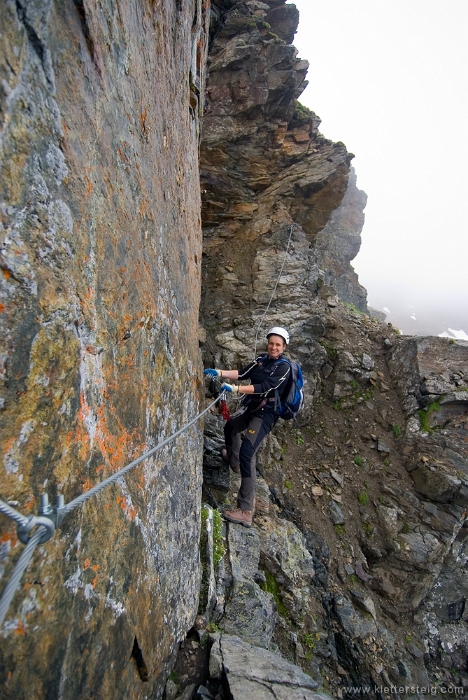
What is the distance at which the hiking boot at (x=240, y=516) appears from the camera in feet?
18.2

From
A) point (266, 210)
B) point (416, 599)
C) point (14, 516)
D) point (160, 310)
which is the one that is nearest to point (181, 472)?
point (160, 310)

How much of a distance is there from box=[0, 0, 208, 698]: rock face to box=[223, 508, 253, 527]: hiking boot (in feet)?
5.74

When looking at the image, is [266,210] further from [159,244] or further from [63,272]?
[63,272]

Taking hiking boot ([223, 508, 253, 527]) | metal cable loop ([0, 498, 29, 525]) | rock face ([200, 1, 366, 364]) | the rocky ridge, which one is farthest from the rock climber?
metal cable loop ([0, 498, 29, 525])

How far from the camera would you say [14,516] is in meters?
1.27

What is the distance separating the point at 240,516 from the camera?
5586 mm

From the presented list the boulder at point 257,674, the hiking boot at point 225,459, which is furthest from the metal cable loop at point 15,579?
the hiking boot at point 225,459

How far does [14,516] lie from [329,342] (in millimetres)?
9778

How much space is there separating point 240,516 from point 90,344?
4.54m

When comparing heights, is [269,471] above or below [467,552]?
above

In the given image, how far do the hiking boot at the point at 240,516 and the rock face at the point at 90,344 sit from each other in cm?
175

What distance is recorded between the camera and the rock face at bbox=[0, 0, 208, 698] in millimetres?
1527

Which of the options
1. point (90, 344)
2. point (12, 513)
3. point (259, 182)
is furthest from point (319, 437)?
point (12, 513)

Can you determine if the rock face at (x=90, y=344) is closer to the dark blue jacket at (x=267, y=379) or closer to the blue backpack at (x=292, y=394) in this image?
the dark blue jacket at (x=267, y=379)
